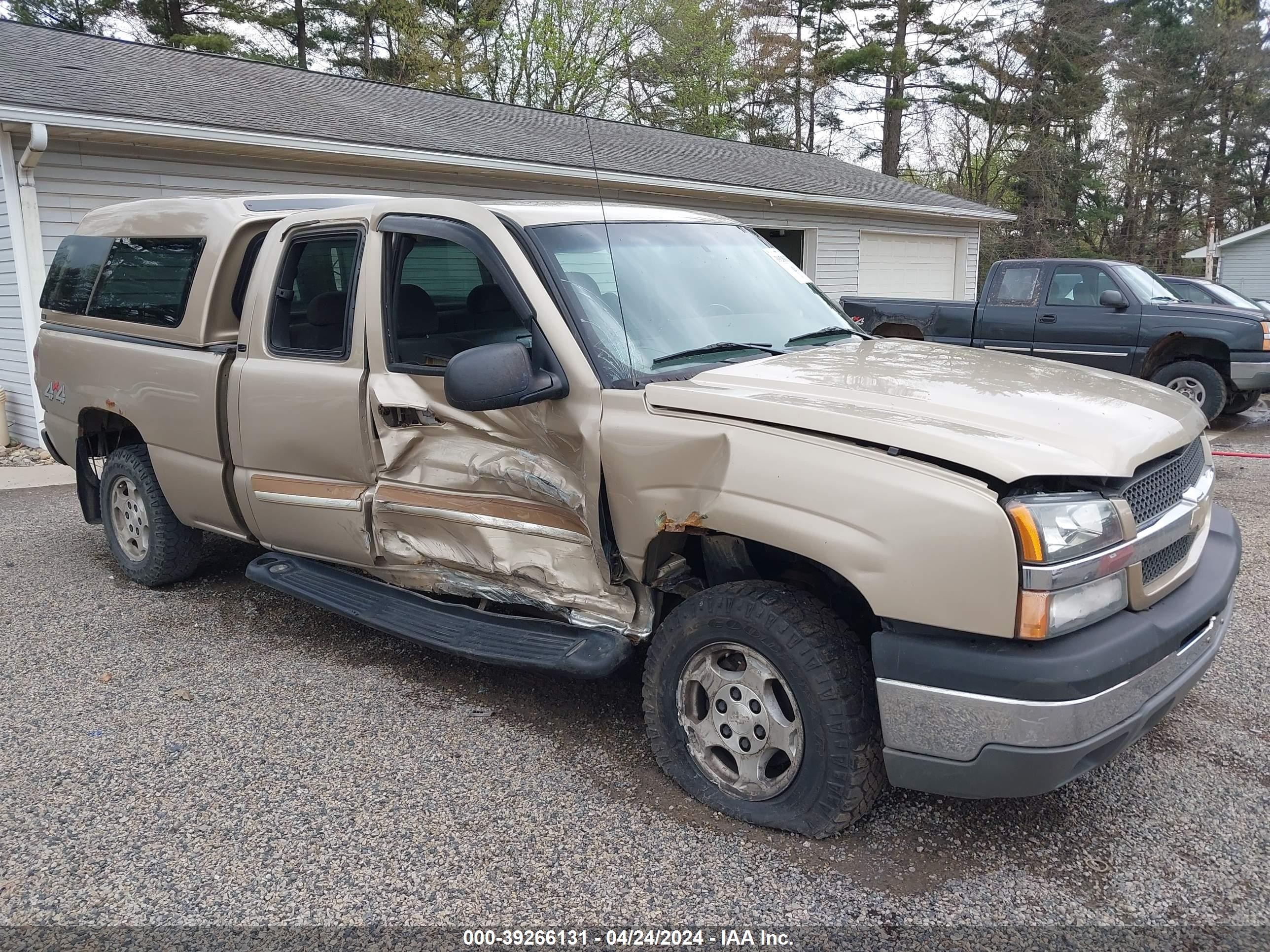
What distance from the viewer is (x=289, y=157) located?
10.5 meters

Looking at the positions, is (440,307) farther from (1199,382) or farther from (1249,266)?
(1249,266)

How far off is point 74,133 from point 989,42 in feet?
107

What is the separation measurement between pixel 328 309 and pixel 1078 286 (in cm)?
917

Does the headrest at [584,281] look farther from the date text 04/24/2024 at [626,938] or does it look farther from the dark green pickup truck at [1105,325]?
the dark green pickup truck at [1105,325]

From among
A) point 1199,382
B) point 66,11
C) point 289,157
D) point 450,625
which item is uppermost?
point 66,11

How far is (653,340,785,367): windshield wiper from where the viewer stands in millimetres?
3352

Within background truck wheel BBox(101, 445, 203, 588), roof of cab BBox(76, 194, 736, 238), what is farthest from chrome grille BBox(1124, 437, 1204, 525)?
background truck wheel BBox(101, 445, 203, 588)

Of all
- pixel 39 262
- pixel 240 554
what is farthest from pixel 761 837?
pixel 39 262

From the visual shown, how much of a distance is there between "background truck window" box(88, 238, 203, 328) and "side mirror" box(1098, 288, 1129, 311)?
9072 millimetres

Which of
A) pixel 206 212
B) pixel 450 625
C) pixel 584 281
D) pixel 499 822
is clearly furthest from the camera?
pixel 206 212

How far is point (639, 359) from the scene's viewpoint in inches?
130

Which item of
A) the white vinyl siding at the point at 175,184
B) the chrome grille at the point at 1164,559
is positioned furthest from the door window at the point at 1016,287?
the chrome grille at the point at 1164,559

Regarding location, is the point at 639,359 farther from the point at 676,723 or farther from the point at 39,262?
the point at 39,262

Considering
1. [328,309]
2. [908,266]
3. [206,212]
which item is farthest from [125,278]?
[908,266]
